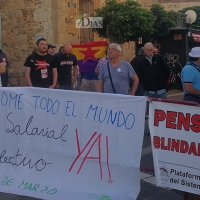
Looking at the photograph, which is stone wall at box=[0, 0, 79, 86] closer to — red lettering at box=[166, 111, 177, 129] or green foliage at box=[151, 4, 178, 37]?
green foliage at box=[151, 4, 178, 37]

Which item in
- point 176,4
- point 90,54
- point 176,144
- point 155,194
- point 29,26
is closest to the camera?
point 176,144

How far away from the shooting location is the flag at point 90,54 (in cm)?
1009

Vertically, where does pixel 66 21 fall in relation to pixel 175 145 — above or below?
above

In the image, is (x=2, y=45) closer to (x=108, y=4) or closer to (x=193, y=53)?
(x=108, y=4)

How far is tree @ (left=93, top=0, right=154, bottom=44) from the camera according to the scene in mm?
14180

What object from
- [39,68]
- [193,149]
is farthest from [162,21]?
[193,149]

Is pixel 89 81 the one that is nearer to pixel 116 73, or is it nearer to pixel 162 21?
pixel 116 73

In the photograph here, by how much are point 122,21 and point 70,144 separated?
9983 mm

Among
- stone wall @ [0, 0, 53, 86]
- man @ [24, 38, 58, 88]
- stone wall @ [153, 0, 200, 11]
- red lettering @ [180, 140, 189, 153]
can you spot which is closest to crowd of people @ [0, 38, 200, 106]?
man @ [24, 38, 58, 88]

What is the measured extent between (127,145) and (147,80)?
3.93 metres

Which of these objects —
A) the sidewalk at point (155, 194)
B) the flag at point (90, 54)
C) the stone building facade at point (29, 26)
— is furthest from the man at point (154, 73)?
the stone building facade at point (29, 26)

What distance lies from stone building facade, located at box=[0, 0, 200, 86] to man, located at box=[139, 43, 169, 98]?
18.4ft

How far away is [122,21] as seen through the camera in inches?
555

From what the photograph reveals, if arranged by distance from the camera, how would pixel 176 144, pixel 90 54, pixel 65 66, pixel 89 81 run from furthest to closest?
pixel 90 54
pixel 89 81
pixel 65 66
pixel 176 144
